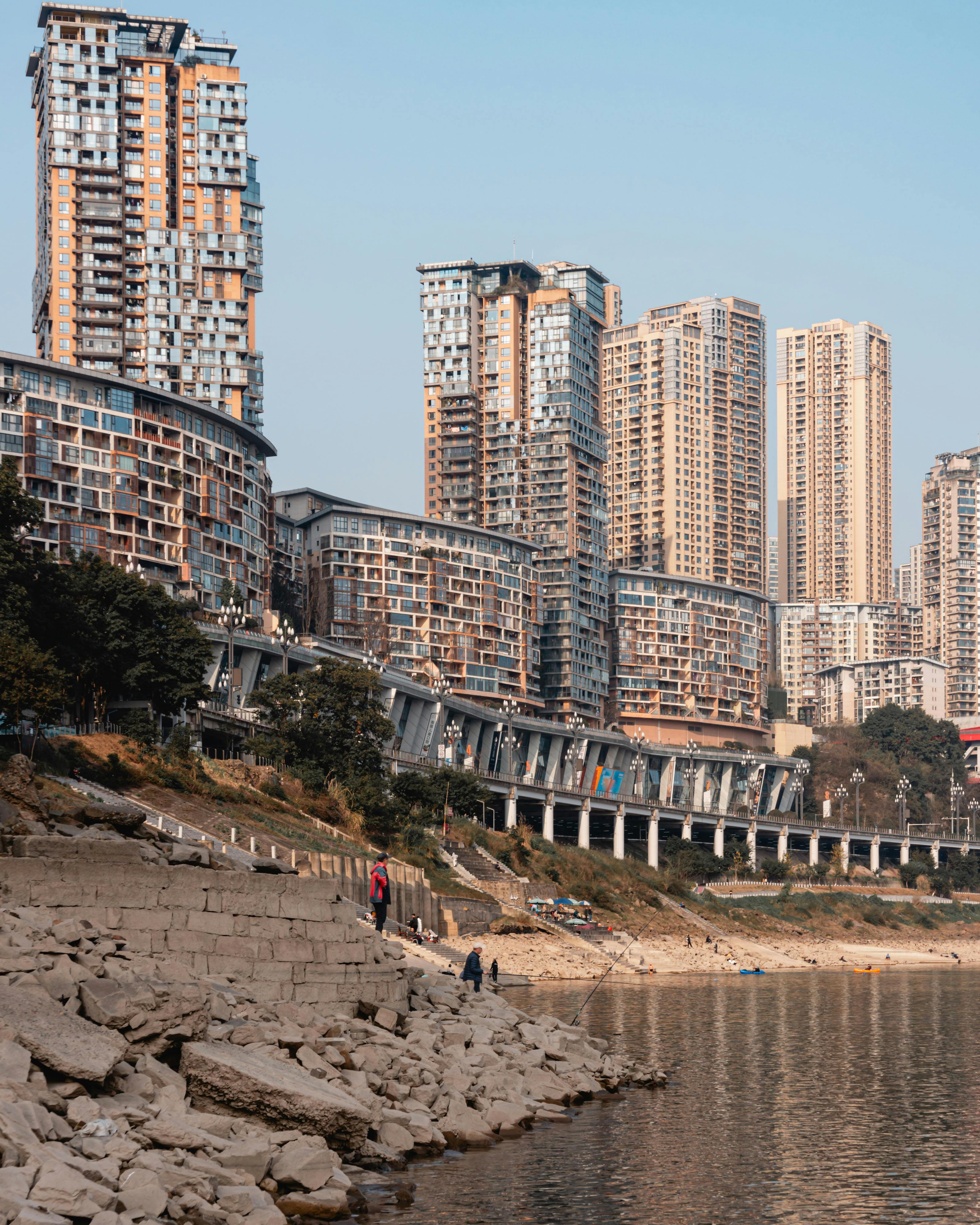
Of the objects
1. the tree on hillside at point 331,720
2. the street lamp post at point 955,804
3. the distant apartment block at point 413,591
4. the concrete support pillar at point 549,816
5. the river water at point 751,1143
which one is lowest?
the street lamp post at point 955,804

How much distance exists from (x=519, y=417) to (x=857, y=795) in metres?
62.8

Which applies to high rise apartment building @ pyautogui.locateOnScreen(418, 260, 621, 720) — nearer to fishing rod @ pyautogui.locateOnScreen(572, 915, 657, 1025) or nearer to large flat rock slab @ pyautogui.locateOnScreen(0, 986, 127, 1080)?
fishing rod @ pyautogui.locateOnScreen(572, 915, 657, 1025)

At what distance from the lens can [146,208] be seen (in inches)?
5979

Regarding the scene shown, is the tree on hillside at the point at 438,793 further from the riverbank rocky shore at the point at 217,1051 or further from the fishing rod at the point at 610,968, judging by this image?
the riverbank rocky shore at the point at 217,1051

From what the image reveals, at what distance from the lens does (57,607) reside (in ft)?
230

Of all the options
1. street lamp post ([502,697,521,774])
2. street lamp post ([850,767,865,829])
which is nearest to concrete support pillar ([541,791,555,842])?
street lamp post ([502,697,521,774])

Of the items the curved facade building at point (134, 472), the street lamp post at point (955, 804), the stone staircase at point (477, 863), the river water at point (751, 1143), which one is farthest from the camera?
the street lamp post at point (955, 804)

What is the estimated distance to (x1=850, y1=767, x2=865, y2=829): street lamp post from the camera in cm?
16638

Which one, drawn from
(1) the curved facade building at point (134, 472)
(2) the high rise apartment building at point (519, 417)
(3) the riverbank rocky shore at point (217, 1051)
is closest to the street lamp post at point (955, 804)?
(2) the high rise apartment building at point (519, 417)

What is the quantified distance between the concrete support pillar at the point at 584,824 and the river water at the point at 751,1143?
84817mm

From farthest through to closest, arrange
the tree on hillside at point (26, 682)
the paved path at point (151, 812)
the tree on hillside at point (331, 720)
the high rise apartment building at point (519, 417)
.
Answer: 1. the high rise apartment building at point (519, 417)
2. the tree on hillside at point (331, 720)
3. the tree on hillside at point (26, 682)
4. the paved path at point (151, 812)

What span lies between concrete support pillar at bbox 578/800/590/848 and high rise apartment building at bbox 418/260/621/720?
175ft

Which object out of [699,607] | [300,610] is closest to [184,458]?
[300,610]

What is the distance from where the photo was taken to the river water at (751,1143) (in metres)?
20.2
